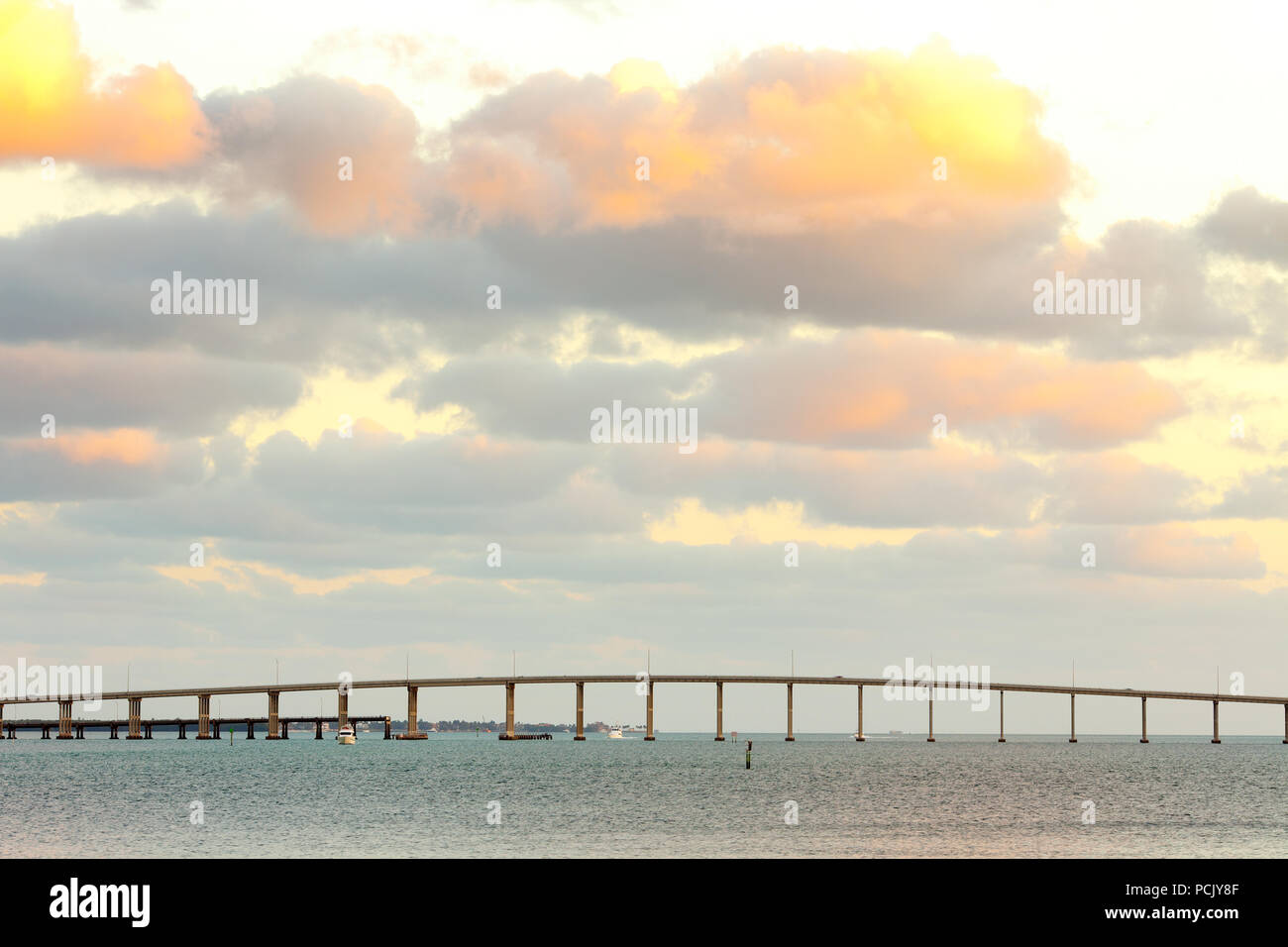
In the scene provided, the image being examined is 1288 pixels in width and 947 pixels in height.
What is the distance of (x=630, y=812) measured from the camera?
8569 cm

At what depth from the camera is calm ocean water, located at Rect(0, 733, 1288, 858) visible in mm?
64938

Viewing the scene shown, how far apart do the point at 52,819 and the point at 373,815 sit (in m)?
17.8

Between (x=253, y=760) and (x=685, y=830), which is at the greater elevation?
(x=685, y=830)

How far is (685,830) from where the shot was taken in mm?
73312

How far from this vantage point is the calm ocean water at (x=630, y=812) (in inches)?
2557
